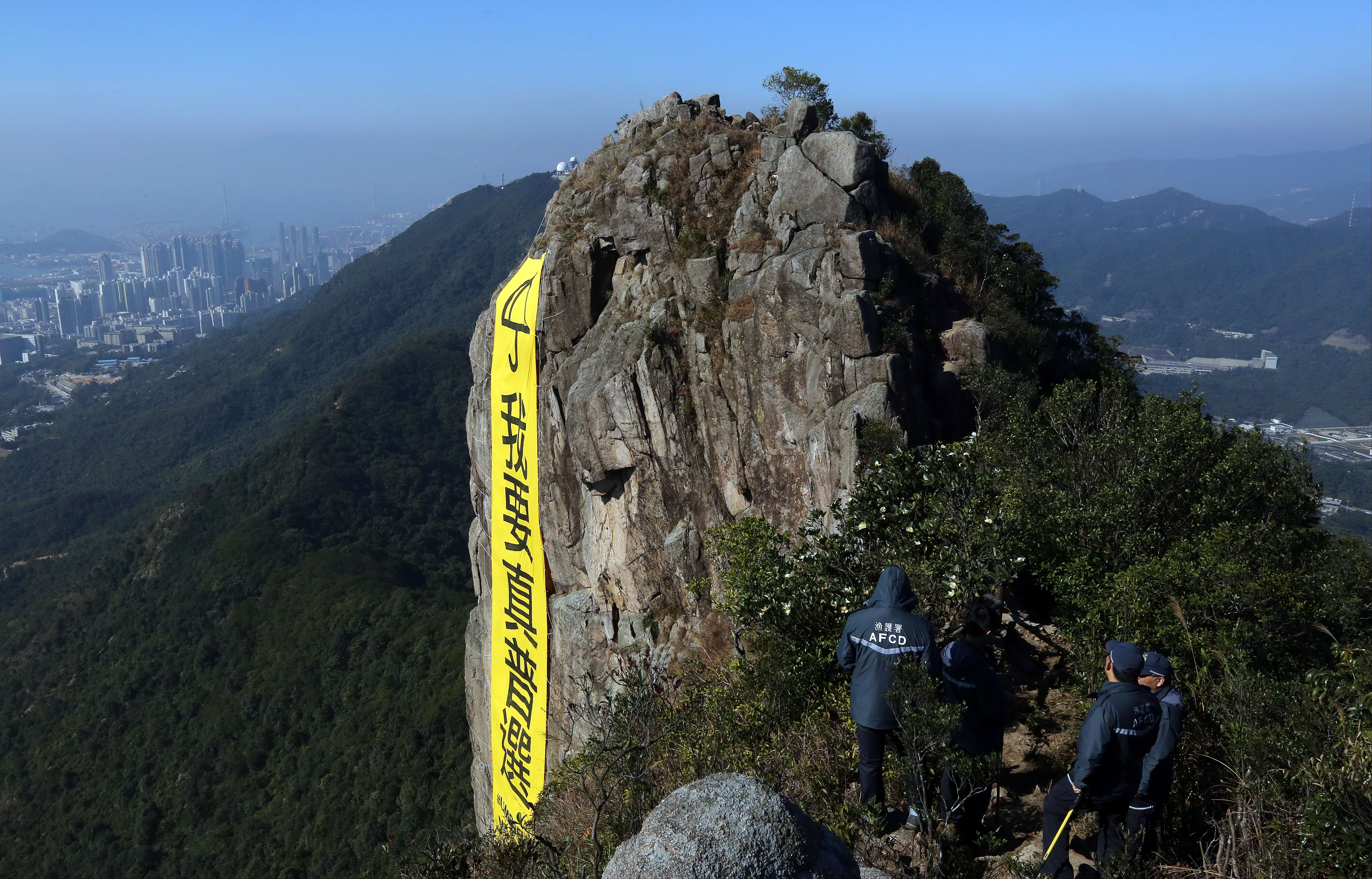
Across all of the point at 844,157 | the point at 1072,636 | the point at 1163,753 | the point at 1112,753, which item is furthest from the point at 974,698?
the point at 844,157

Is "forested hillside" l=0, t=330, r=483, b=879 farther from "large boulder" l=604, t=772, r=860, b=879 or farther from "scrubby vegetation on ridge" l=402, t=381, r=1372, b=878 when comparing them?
"large boulder" l=604, t=772, r=860, b=879

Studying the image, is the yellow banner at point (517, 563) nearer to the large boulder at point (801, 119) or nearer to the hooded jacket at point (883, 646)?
the large boulder at point (801, 119)

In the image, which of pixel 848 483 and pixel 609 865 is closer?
pixel 609 865

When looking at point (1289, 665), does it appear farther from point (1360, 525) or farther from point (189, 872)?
point (1360, 525)

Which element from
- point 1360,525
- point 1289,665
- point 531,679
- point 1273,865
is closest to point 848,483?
point 1289,665

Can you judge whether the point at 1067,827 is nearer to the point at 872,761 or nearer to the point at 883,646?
the point at 872,761

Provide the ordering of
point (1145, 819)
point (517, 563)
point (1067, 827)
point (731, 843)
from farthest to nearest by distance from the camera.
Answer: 1. point (517, 563)
2. point (1067, 827)
3. point (1145, 819)
4. point (731, 843)

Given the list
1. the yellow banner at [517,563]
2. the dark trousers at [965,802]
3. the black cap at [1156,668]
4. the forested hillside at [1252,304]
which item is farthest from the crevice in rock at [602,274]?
the forested hillside at [1252,304]
